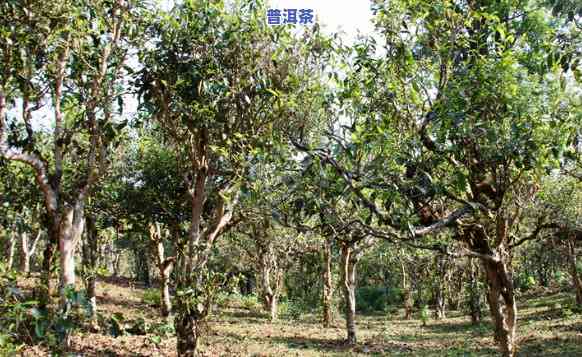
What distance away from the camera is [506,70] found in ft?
20.8

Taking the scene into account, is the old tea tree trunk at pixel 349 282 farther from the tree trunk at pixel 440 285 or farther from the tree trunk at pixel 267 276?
the tree trunk at pixel 440 285

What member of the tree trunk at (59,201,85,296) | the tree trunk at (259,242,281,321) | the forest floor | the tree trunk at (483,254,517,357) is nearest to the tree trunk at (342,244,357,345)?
the forest floor

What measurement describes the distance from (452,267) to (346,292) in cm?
1819

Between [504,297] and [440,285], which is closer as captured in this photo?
[504,297]

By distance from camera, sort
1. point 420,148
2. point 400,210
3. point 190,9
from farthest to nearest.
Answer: point 190,9, point 420,148, point 400,210

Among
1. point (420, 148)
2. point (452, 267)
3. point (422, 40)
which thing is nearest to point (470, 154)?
point (420, 148)

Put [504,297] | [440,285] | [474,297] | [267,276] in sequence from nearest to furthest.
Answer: [504,297] → [474,297] → [267,276] → [440,285]

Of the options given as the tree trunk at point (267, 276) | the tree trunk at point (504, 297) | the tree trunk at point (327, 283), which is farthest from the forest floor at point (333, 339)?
the tree trunk at point (504, 297)

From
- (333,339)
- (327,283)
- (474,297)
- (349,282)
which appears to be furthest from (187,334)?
(474,297)

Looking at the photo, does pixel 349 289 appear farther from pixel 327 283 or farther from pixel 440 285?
pixel 440 285

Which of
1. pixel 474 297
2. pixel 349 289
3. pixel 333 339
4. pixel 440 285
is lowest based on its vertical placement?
pixel 333 339

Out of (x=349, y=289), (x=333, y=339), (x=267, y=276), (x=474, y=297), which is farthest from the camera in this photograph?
(x=267, y=276)

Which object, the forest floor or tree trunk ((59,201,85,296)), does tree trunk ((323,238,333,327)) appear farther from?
tree trunk ((59,201,85,296))

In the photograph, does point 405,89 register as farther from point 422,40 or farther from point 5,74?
point 5,74
